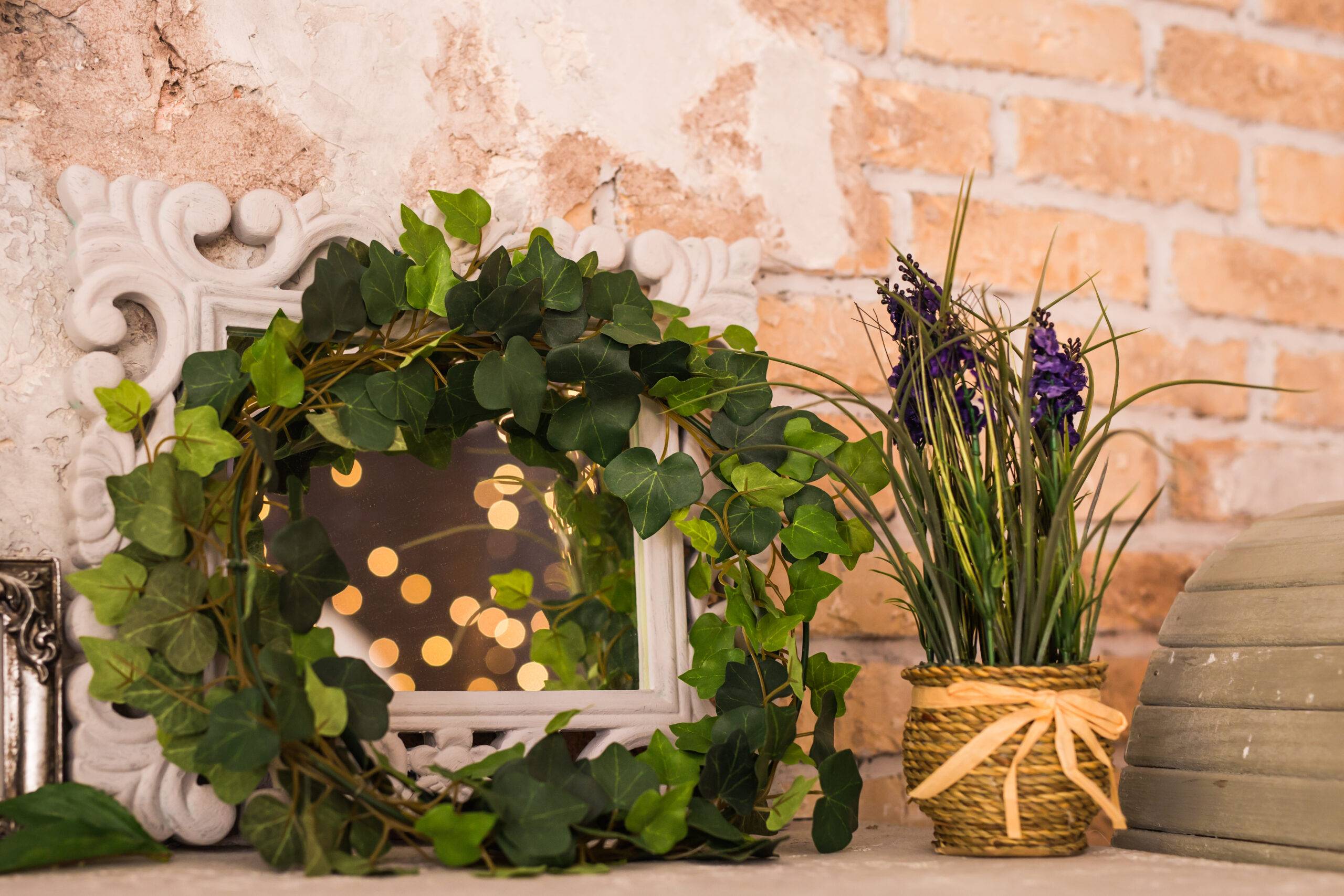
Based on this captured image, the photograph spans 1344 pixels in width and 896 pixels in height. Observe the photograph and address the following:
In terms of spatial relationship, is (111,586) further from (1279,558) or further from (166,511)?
(1279,558)

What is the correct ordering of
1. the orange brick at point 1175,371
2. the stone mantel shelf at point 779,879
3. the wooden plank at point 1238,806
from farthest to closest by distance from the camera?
the orange brick at point 1175,371
the wooden plank at point 1238,806
the stone mantel shelf at point 779,879

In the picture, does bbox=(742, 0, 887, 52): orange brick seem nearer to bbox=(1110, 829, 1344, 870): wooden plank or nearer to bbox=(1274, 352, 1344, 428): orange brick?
bbox=(1274, 352, 1344, 428): orange brick

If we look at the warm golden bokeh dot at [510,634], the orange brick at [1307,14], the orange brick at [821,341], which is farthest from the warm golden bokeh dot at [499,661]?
the orange brick at [1307,14]

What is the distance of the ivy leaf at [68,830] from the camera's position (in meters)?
0.56

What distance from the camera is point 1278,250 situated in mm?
1124

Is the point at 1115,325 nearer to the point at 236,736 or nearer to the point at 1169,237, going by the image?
Answer: the point at 1169,237

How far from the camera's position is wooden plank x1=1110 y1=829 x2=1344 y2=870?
638 millimetres

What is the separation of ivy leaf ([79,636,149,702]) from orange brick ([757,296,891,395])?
0.50 meters

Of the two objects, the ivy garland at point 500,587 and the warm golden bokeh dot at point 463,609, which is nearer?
the ivy garland at point 500,587

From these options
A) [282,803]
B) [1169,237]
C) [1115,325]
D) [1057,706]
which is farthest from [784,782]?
[1169,237]

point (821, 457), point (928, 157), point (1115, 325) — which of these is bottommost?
point (821, 457)

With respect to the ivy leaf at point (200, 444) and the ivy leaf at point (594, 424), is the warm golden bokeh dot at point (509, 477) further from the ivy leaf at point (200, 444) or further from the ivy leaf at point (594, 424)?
the ivy leaf at point (200, 444)

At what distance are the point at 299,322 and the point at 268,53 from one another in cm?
22

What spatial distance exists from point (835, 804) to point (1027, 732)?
0.12 m
